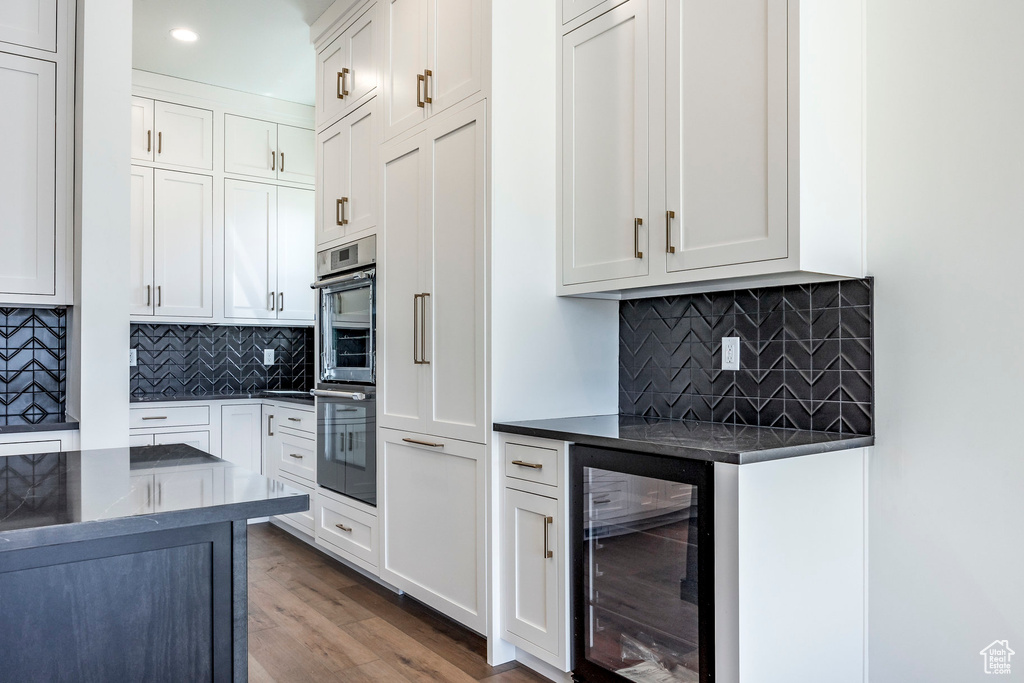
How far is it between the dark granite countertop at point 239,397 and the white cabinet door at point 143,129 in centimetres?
150

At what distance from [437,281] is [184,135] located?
2758 millimetres

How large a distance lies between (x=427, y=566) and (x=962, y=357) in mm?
2044

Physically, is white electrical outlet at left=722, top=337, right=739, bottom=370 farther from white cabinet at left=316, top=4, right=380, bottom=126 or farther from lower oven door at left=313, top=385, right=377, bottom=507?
white cabinet at left=316, top=4, right=380, bottom=126

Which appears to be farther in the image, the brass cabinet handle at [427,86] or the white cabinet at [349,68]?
the white cabinet at [349,68]

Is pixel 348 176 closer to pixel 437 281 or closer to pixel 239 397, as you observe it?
pixel 437 281

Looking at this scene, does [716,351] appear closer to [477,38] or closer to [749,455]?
[749,455]

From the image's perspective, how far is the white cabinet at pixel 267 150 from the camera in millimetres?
4699

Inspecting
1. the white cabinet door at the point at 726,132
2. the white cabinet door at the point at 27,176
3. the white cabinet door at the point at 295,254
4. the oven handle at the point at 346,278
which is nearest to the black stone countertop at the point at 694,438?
the white cabinet door at the point at 726,132

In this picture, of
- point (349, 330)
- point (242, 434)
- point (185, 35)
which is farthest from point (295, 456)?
point (185, 35)

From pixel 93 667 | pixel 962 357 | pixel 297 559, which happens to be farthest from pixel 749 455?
pixel 297 559

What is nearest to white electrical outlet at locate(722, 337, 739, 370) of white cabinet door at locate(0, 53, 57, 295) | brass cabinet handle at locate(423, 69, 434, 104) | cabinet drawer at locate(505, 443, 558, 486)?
cabinet drawer at locate(505, 443, 558, 486)

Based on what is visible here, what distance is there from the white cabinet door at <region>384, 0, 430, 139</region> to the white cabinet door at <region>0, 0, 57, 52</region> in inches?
53.1

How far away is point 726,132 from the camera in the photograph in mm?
2025

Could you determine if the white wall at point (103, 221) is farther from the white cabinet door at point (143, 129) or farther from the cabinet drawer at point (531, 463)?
the white cabinet door at point (143, 129)
